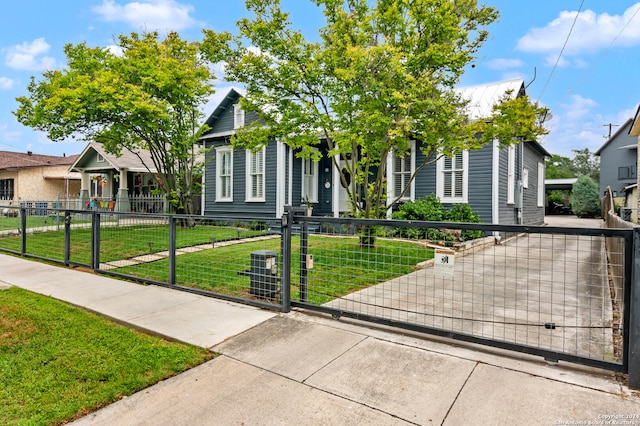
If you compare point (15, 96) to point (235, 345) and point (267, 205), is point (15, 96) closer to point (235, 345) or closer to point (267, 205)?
point (267, 205)

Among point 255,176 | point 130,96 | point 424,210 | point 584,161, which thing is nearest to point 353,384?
point 424,210

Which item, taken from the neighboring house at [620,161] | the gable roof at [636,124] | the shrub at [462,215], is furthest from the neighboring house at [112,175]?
the neighboring house at [620,161]

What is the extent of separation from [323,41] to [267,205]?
23.1 ft

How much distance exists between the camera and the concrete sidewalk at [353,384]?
7.60 feet

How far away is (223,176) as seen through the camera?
15.3 metres

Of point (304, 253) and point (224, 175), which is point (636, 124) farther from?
point (224, 175)

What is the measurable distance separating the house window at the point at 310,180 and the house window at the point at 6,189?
25.4m

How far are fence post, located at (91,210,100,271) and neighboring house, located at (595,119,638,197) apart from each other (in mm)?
35594

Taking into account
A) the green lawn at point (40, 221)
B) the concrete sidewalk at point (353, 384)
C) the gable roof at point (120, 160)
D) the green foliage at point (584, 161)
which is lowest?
the concrete sidewalk at point (353, 384)

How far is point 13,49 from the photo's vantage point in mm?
28531

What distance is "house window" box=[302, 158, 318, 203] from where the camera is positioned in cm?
1415

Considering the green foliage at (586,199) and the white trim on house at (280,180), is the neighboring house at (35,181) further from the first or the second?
the green foliage at (586,199)

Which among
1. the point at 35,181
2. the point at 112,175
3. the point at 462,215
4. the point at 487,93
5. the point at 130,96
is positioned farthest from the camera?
the point at 35,181

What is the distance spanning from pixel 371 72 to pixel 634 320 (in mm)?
5756
